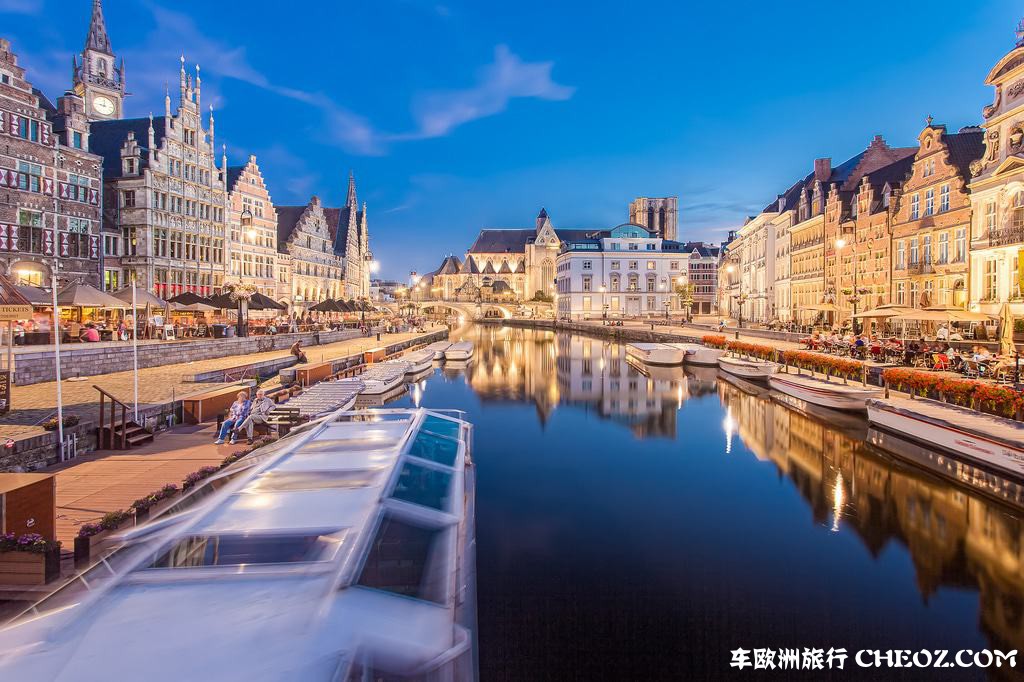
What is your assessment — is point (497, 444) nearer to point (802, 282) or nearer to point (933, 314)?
point (933, 314)

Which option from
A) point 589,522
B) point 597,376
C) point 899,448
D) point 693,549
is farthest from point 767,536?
point 597,376

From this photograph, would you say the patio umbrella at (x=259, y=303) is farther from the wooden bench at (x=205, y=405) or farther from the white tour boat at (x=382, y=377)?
the wooden bench at (x=205, y=405)

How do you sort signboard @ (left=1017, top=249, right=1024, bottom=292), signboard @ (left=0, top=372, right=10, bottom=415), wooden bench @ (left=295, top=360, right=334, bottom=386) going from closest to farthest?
signboard @ (left=0, top=372, right=10, bottom=415) → wooden bench @ (left=295, top=360, right=334, bottom=386) → signboard @ (left=1017, top=249, right=1024, bottom=292)

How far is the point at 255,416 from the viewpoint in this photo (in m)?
14.1

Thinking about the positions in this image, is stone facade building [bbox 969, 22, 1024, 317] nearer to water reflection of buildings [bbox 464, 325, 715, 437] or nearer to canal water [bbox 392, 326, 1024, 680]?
water reflection of buildings [bbox 464, 325, 715, 437]

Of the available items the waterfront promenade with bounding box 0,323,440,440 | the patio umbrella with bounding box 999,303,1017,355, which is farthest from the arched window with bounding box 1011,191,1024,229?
the waterfront promenade with bounding box 0,323,440,440

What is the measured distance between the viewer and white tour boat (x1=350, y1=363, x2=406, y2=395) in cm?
2452

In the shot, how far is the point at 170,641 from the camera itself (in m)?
3.63

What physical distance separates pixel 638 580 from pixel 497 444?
422 inches

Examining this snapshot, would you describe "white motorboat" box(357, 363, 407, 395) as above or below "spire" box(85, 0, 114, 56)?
below

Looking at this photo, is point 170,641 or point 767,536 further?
point 767,536

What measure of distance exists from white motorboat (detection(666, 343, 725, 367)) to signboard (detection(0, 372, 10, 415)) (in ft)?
120

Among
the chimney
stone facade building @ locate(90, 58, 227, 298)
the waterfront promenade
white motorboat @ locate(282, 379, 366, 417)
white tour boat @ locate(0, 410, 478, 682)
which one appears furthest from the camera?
the chimney

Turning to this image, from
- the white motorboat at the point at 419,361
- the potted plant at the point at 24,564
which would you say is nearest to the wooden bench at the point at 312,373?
the white motorboat at the point at 419,361
